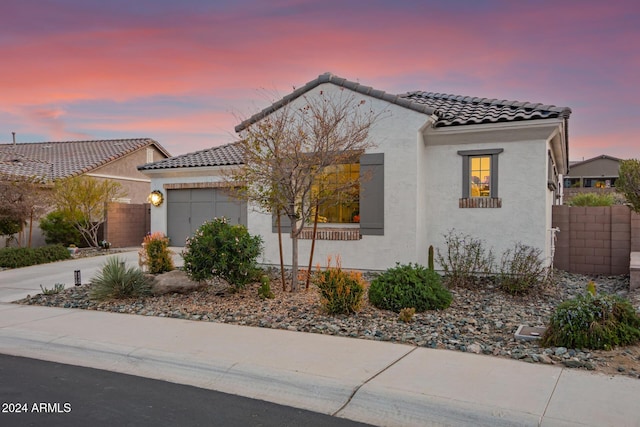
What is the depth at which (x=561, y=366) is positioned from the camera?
5.46 m

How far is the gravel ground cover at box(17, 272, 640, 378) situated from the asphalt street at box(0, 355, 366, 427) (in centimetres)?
240

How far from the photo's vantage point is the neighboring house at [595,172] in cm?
4703

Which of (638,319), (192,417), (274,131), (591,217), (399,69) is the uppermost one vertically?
(399,69)

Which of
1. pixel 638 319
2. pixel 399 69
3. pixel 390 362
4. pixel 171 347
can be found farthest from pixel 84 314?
pixel 399 69

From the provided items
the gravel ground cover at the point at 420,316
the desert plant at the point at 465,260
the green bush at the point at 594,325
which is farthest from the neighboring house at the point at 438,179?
the green bush at the point at 594,325

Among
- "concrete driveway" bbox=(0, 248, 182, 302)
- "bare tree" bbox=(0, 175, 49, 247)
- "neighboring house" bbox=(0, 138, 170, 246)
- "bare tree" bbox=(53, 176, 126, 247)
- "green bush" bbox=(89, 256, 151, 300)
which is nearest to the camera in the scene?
"green bush" bbox=(89, 256, 151, 300)

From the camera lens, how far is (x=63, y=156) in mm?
28781

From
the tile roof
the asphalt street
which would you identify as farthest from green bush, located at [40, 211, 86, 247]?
the asphalt street

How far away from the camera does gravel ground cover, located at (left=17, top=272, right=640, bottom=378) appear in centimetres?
586

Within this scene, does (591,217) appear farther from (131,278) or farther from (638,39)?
(131,278)

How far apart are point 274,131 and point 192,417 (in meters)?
6.23

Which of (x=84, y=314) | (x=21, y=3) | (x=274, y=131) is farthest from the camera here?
(x=21, y=3)

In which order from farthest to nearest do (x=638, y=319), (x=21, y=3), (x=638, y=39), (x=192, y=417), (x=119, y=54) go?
(x=119, y=54) < (x=638, y=39) < (x=21, y=3) < (x=638, y=319) < (x=192, y=417)

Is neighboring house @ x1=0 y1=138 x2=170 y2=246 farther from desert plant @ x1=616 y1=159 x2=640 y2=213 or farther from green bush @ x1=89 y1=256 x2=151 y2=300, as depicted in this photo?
desert plant @ x1=616 y1=159 x2=640 y2=213
